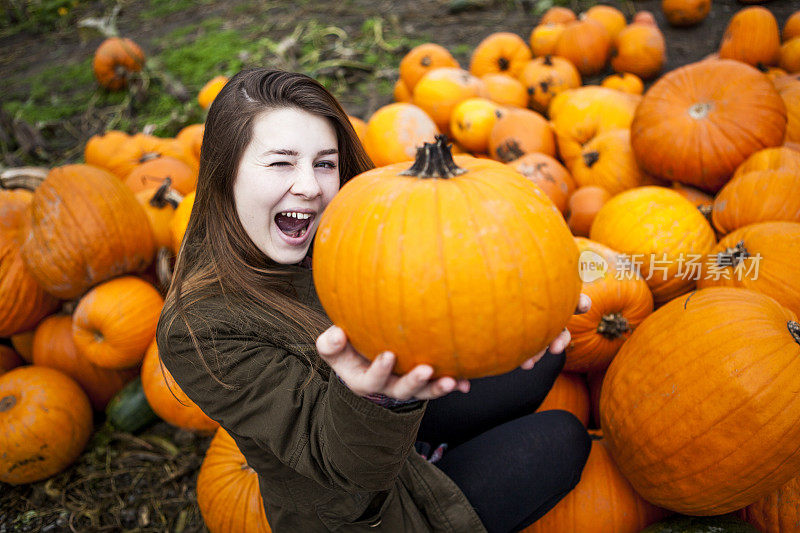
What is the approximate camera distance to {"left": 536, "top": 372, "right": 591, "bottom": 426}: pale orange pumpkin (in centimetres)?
240

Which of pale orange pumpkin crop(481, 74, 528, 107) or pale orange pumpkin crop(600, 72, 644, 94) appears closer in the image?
pale orange pumpkin crop(600, 72, 644, 94)

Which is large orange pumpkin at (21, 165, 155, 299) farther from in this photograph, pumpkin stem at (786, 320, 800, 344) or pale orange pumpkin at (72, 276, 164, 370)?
pumpkin stem at (786, 320, 800, 344)

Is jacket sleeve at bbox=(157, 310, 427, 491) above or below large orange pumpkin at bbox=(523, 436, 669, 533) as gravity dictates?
above

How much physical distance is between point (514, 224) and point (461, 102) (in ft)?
11.8

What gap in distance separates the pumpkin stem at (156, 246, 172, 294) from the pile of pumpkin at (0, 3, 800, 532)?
0.03 m

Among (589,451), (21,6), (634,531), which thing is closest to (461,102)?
(589,451)

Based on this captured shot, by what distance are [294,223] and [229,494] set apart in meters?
1.42

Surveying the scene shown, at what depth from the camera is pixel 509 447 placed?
6.32 ft

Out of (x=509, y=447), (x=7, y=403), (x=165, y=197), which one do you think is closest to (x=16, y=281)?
(x=7, y=403)

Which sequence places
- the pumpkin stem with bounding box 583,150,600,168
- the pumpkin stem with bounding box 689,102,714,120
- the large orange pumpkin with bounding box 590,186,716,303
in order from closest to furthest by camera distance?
the large orange pumpkin with bounding box 590,186,716,303 < the pumpkin stem with bounding box 689,102,714,120 < the pumpkin stem with bounding box 583,150,600,168

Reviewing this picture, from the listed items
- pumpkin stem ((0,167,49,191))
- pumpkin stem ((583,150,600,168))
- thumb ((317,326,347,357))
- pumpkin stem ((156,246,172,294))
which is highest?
thumb ((317,326,347,357))

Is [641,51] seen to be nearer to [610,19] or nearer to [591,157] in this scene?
[610,19]

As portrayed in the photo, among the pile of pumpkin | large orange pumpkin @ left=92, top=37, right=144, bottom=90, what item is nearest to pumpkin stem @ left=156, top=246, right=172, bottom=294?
the pile of pumpkin

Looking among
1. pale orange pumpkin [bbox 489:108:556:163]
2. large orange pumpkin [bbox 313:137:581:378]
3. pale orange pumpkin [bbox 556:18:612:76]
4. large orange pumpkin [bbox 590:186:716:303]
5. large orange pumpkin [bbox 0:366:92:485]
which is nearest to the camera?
large orange pumpkin [bbox 313:137:581:378]
